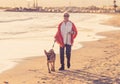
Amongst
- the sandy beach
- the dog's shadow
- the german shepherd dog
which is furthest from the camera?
the german shepherd dog

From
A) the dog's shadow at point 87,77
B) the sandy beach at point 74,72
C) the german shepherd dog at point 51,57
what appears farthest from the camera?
the german shepherd dog at point 51,57

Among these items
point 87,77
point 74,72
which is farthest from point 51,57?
point 87,77

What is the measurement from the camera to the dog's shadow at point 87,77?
11.0m

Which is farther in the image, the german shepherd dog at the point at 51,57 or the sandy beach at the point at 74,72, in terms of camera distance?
the german shepherd dog at the point at 51,57

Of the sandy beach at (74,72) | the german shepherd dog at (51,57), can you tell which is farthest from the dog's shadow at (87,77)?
the german shepherd dog at (51,57)

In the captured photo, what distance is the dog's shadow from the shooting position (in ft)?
36.0

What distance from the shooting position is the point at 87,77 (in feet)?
38.1

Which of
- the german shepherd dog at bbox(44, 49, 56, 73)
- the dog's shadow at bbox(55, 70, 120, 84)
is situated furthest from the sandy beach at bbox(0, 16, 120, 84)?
the german shepherd dog at bbox(44, 49, 56, 73)

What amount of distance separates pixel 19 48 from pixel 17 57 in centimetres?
310

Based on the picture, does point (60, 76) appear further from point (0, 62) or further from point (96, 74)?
point (0, 62)

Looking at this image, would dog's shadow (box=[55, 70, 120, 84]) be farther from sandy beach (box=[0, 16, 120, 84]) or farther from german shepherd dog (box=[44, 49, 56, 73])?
german shepherd dog (box=[44, 49, 56, 73])

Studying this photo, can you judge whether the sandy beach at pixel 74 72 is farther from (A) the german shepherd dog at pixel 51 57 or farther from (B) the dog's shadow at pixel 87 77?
(A) the german shepherd dog at pixel 51 57

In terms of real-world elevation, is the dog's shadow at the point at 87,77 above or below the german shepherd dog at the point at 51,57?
below

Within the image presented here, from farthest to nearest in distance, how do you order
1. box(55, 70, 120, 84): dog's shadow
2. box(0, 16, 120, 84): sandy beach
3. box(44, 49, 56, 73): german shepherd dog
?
1. box(44, 49, 56, 73): german shepherd dog
2. box(0, 16, 120, 84): sandy beach
3. box(55, 70, 120, 84): dog's shadow
